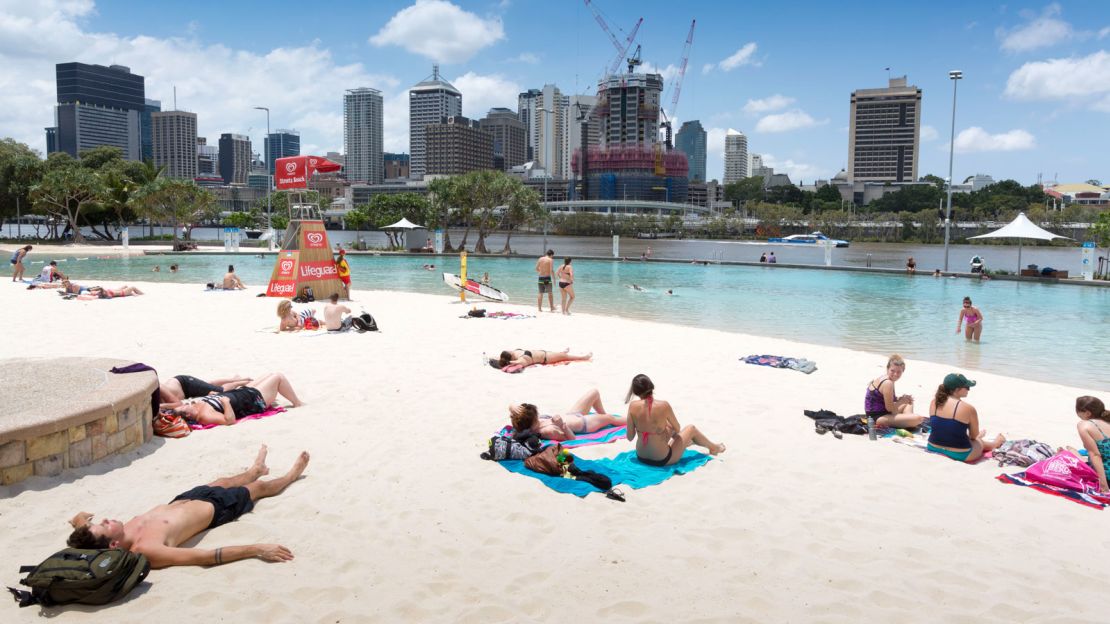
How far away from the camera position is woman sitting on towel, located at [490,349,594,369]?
970 cm

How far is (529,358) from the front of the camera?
986 cm

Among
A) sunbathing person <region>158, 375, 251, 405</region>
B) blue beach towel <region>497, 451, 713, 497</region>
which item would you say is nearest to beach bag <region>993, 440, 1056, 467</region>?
blue beach towel <region>497, 451, 713, 497</region>

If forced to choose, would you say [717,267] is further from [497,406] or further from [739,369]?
[497,406]

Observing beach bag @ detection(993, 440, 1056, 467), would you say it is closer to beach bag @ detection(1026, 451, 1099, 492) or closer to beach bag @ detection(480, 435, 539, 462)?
beach bag @ detection(1026, 451, 1099, 492)

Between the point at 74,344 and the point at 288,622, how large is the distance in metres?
9.51

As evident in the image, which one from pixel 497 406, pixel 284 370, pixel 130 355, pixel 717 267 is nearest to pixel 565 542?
pixel 497 406

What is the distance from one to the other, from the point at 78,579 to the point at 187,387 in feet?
12.9

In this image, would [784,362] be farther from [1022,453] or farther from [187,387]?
[187,387]

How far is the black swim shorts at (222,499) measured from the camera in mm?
4684

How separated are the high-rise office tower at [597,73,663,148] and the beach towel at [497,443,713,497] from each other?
195 meters

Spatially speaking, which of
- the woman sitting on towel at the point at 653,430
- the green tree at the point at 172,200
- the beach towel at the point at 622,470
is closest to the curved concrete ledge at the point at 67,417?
the beach towel at the point at 622,470

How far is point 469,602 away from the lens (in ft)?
12.6

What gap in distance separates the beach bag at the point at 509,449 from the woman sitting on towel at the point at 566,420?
7.4 inches

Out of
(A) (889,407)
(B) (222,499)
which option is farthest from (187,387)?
(A) (889,407)
